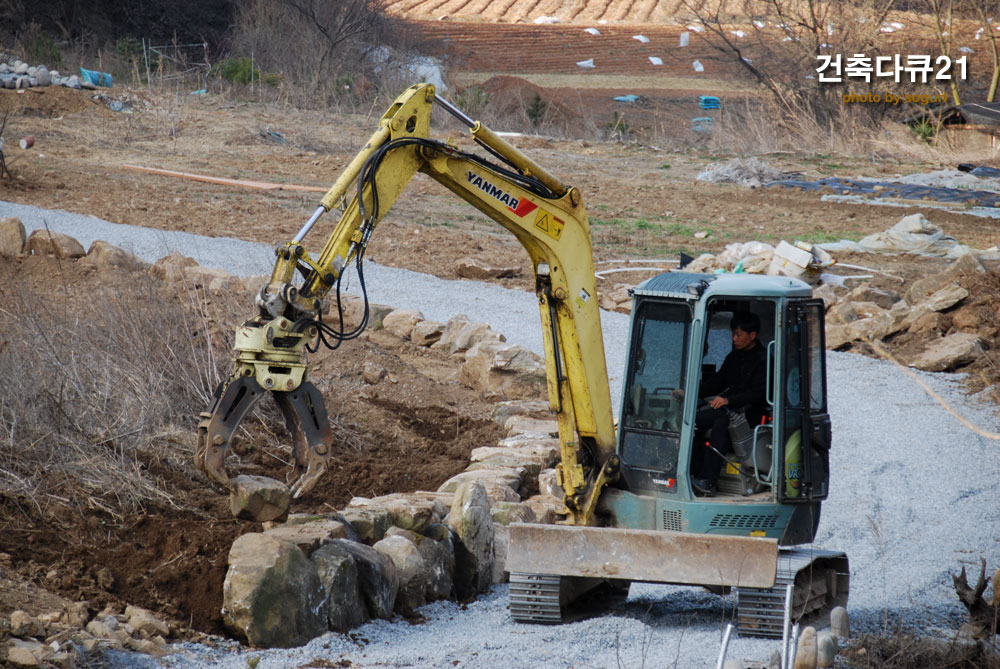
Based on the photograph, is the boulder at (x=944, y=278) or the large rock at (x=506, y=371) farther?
the boulder at (x=944, y=278)

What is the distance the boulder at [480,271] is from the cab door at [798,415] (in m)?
10.1

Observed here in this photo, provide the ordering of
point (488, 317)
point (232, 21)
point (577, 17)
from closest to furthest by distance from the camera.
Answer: point (488, 317) → point (232, 21) → point (577, 17)

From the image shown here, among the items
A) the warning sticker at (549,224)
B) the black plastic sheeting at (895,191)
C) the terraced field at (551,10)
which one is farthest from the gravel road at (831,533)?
the terraced field at (551,10)

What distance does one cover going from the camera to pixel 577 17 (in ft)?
170

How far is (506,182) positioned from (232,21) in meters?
36.4

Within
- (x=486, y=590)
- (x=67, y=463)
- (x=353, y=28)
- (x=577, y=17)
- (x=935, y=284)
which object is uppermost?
(x=577, y=17)

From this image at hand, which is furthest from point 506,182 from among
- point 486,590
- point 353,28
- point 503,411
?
point 353,28

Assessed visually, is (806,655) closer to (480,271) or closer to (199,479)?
(199,479)

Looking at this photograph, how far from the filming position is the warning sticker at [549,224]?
6227 millimetres

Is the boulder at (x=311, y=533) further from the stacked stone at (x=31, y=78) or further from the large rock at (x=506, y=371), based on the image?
the stacked stone at (x=31, y=78)

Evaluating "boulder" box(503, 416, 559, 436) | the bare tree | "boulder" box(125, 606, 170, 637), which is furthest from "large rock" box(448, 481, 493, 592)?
the bare tree

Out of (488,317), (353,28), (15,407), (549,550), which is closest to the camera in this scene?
(549,550)

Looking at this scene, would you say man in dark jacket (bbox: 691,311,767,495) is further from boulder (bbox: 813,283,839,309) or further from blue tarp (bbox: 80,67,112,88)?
blue tarp (bbox: 80,67,112,88)

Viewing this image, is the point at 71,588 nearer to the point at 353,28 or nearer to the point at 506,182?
the point at 506,182
